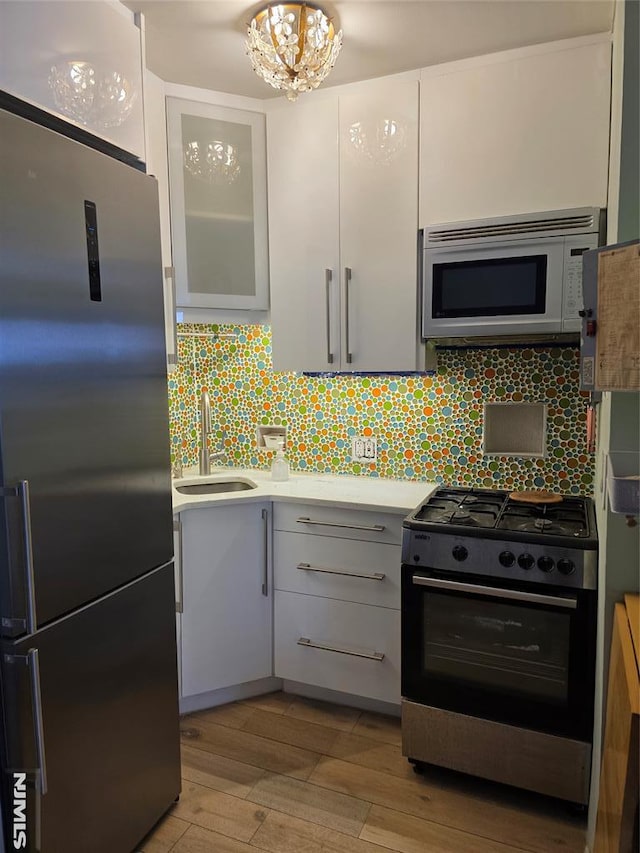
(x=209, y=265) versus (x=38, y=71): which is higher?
(x=38, y=71)

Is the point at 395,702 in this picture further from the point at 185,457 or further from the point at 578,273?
the point at 578,273

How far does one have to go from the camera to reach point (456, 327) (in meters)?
2.24

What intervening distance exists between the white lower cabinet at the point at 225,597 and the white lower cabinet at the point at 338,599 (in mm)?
63

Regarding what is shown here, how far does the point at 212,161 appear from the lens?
8.07ft

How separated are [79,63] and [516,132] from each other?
4.73 feet

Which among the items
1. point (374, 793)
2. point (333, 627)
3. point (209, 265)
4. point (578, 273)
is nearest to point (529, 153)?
point (578, 273)

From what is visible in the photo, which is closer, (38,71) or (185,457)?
(38,71)

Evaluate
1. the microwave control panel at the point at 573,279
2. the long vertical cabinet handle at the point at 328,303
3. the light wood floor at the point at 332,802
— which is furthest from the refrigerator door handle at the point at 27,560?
the microwave control panel at the point at 573,279

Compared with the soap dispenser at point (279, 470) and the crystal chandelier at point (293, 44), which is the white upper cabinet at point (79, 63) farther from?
the soap dispenser at point (279, 470)

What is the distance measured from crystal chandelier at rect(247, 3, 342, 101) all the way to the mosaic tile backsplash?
46.8 inches

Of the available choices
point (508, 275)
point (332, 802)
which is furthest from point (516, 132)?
point (332, 802)

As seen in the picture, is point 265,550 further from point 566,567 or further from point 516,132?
point 516,132

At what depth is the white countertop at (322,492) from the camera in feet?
7.66

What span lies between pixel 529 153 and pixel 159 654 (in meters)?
2.08
